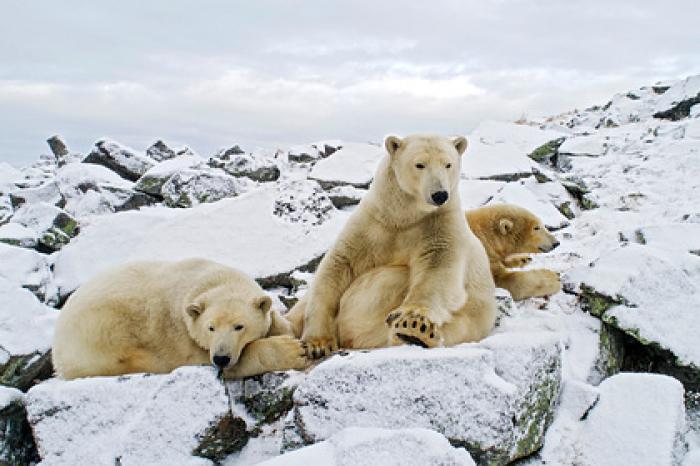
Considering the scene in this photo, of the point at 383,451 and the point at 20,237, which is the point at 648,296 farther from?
the point at 20,237

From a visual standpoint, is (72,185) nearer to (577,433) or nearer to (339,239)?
(339,239)

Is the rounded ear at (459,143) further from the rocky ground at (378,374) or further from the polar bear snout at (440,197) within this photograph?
the rocky ground at (378,374)

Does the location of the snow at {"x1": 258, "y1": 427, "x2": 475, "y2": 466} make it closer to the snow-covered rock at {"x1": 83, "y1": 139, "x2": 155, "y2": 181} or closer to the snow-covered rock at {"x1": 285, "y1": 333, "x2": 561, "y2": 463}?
the snow-covered rock at {"x1": 285, "y1": 333, "x2": 561, "y2": 463}

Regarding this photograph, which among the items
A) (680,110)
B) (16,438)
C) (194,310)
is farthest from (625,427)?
(680,110)

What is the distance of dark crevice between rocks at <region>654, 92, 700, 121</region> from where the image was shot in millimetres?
15602

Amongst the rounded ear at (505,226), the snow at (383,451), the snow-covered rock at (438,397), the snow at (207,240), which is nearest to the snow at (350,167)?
the snow at (207,240)

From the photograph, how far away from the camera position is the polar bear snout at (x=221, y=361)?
3557 millimetres

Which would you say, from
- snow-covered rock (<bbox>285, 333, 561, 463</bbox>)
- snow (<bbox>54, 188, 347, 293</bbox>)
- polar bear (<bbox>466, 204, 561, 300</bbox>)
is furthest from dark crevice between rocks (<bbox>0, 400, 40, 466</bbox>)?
polar bear (<bbox>466, 204, 561, 300</bbox>)

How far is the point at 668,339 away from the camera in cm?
433

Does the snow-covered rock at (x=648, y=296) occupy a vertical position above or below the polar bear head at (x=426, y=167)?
below

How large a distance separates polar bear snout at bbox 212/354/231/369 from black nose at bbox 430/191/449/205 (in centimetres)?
164

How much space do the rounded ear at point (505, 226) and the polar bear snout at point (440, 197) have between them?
2230 mm

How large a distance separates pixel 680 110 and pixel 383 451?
Answer: 16.4 metres

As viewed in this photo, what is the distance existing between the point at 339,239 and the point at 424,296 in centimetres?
90
